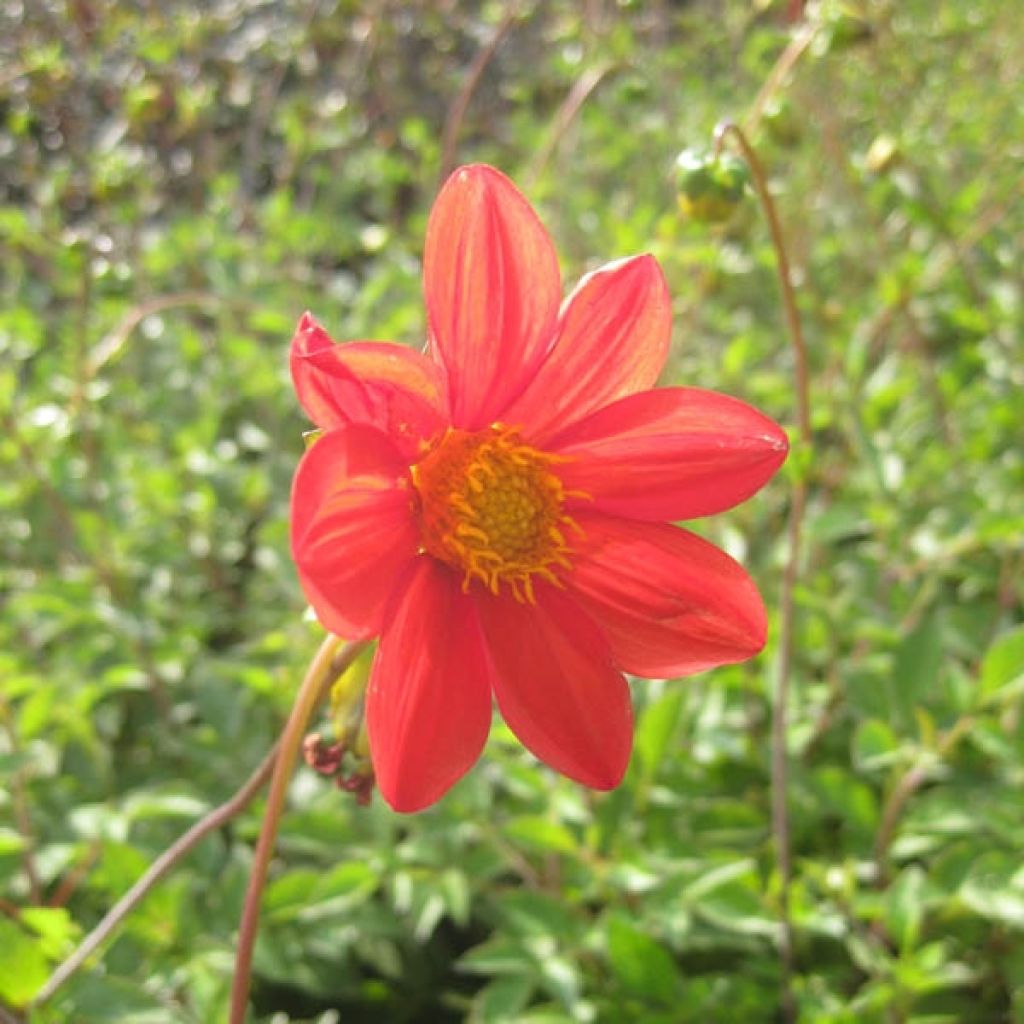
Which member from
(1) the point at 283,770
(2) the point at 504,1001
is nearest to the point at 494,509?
(1) the point at 283,770

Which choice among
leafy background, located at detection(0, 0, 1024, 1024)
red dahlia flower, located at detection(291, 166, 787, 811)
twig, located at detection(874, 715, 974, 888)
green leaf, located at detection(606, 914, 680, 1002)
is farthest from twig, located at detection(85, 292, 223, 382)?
twig, located at detection(874, 715, 974, 888)

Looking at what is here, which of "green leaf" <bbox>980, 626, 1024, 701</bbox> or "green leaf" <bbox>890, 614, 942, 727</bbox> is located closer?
"green leaf" <bbox>980, 626, 1024, 701</bbox>

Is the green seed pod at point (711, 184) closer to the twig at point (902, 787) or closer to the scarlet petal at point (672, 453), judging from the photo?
the scarlet petal at point (672, 453)

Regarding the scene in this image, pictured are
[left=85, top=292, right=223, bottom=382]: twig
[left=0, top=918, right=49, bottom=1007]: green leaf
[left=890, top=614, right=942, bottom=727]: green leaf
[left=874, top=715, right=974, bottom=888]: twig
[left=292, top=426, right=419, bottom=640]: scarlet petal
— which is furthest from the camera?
[left=85, top=292, right=223, bottom=382]: twig

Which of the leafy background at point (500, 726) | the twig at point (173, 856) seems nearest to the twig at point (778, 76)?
the leafy background at point (500, 726)

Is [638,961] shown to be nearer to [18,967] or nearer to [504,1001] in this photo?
[504,1001]

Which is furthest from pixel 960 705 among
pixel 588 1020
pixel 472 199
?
pixel 472 199

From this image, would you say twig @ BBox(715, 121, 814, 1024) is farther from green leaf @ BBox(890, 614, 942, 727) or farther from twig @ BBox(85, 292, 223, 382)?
twig @ BBox(85, 292, 223, 382)
